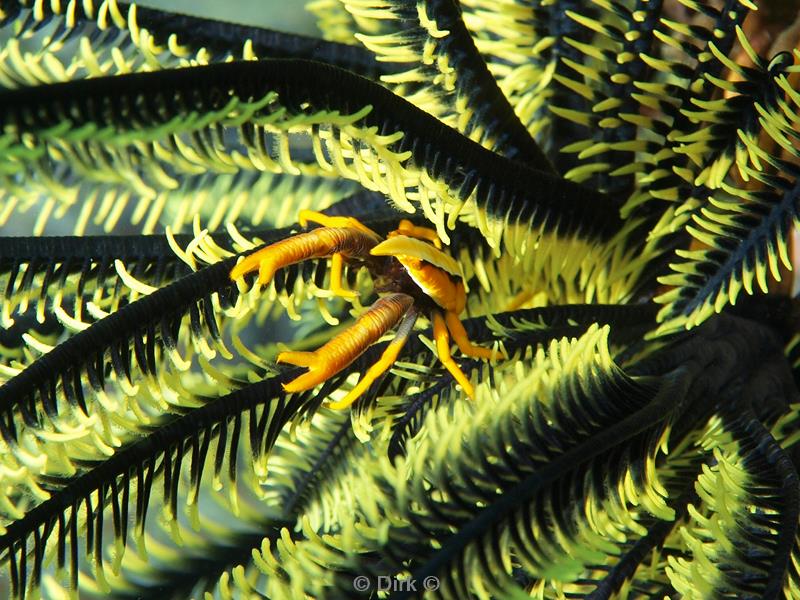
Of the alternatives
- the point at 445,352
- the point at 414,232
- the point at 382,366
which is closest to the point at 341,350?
the point at 382,366

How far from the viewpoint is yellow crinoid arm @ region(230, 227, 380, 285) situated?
3.45 feet

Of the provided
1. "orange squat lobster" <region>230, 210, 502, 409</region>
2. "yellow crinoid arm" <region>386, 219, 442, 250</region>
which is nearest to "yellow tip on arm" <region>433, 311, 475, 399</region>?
"orange squat lobster" <region>230, 210, 502, 409</region>

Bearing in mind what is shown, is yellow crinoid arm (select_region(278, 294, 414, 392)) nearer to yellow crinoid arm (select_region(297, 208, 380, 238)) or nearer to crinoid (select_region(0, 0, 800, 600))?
crinoid (select_region(0, 0, 800, 600))

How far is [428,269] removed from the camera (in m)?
1.24

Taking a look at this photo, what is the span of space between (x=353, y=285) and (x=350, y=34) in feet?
2.76

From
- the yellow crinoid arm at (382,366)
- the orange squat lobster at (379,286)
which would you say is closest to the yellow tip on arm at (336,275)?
the orange squat lobster at (379,286)

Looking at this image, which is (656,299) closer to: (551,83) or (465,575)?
(551,83)

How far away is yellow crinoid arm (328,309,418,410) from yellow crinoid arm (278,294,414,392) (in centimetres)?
3

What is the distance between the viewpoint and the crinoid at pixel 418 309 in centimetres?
99

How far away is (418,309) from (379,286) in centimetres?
8

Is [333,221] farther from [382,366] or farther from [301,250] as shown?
Answer: [382,366]

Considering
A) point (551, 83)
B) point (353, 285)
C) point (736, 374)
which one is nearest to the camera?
point (353, 285)

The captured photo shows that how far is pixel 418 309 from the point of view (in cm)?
128

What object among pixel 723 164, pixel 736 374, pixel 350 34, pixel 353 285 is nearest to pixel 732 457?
pixel 736 374
